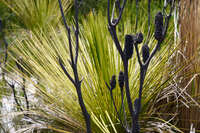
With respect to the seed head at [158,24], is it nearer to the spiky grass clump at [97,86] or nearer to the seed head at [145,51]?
the seed head at [145,51]

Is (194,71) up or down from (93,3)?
down

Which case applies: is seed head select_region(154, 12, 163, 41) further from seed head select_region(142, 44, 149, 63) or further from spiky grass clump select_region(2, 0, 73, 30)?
spiky grass clump select_region(2, 0, 73, 30)

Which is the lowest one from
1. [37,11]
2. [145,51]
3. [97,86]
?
[97,86]

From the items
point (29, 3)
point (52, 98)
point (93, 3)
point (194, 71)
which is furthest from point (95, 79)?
point (93, 3)

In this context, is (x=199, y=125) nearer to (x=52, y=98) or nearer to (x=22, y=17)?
(x=52, y=98)

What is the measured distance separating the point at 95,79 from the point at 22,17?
2.05 m

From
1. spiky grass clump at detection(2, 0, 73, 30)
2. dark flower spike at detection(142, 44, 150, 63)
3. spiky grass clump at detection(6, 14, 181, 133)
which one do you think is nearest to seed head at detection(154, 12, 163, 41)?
dark flower spike at detection(142, 44, 150, 63)

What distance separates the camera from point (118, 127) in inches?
45.0

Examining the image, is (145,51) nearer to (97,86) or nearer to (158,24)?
(158,24)

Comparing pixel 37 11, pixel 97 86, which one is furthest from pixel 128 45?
pixel 37 11

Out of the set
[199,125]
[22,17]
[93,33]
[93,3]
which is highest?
[93,3]

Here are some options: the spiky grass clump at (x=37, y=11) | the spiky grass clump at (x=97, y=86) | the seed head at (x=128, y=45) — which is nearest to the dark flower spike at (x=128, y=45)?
the seed head at (x=128, y=45)

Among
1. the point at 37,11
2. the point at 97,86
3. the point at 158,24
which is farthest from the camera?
the point at 37,11

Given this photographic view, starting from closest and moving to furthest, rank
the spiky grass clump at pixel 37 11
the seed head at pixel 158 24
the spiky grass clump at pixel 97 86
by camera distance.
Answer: the seed head at pixel 158 24 → the spiky grass clump at pixel 97 86 → the spiky grass clump at pixel 37 11
